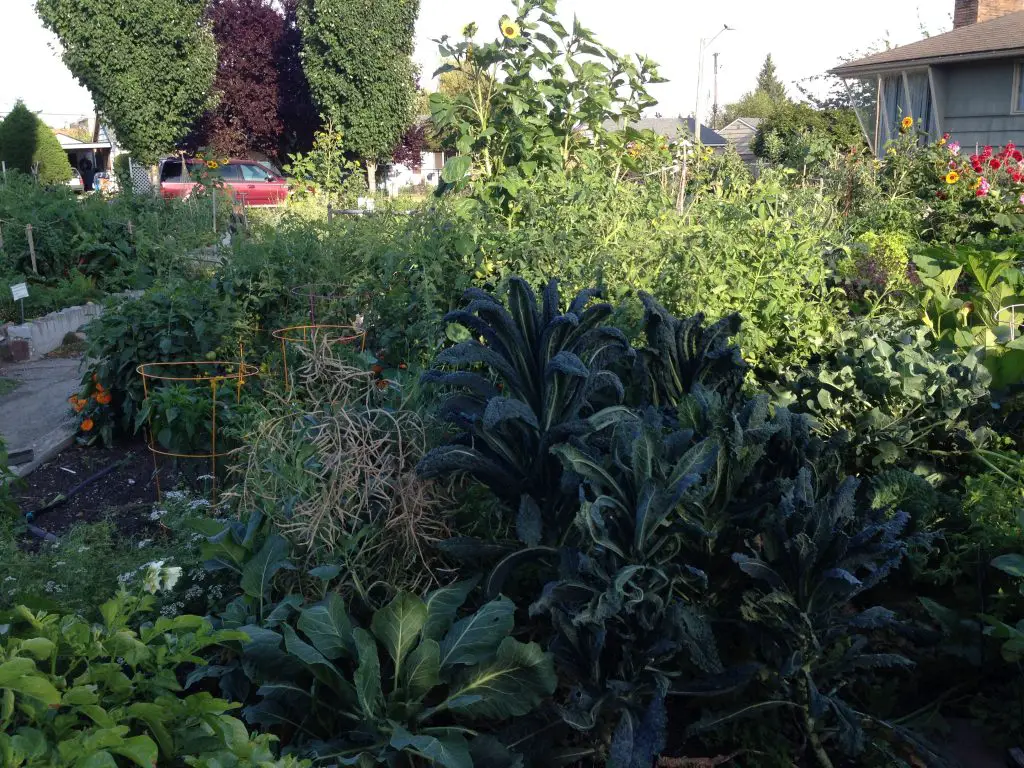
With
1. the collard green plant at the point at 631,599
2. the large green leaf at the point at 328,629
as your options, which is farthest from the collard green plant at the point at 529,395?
the large green leaf at the point at 328,629

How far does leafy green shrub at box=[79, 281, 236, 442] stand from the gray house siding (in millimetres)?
15323

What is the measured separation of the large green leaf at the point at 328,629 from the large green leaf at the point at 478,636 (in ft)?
0.86

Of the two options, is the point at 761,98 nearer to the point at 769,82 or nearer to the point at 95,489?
the point at 769,82

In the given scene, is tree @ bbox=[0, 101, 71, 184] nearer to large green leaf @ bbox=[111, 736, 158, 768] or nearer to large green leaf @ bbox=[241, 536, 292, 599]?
large green leaf @ bbox=[241, 536, 292, 599]

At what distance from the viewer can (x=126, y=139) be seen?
2388 cm

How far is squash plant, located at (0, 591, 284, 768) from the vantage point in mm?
1493

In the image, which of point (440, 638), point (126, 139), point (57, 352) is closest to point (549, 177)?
point (440, 638)

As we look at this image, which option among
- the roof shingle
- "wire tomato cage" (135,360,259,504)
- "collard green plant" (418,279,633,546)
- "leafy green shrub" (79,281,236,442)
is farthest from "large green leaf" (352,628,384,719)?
the roof shingle

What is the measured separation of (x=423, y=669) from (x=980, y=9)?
78.1ft

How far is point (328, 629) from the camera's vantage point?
2488 millimetres

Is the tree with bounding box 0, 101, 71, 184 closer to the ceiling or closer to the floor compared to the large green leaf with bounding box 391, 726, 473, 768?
closer to the ceiling

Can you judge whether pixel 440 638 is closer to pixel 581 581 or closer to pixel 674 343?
pixel 581 581

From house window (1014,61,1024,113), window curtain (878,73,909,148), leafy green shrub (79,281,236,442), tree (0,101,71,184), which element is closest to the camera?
leafy green shrub (79,281,236,442)

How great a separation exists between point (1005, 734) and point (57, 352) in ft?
28.3
